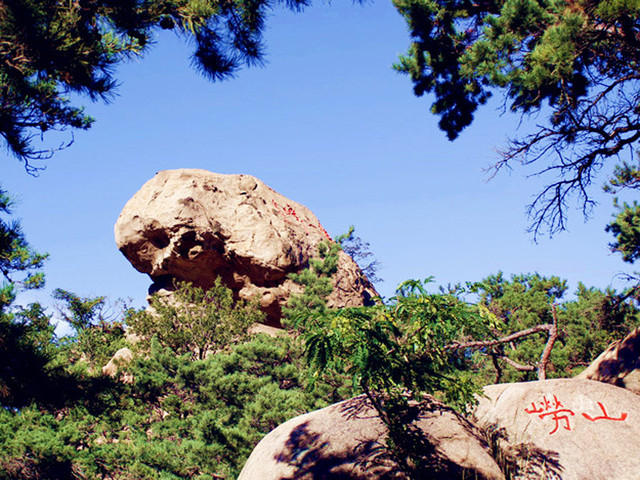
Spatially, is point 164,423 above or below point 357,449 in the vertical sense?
above

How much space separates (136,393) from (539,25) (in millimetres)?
9966

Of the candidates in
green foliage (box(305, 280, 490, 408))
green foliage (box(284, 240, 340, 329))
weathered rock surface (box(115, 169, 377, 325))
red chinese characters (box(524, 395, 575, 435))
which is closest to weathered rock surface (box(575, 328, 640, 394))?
red chinese characters (box(524, 395, 575, 435))

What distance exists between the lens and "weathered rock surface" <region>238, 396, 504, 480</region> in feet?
13.9

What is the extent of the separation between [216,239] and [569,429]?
16.2 metres

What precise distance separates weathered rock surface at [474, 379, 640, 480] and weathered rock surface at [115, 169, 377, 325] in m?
13.6

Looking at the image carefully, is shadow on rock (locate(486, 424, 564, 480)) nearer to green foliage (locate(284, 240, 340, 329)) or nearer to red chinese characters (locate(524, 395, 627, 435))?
red chinese characters (locate(524, 395, 627, 435))

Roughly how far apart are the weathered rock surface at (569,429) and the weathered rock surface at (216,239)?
534 inches

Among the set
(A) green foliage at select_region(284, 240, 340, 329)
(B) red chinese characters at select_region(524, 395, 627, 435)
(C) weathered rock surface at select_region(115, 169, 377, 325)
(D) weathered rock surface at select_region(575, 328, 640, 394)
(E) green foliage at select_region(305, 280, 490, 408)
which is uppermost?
(C) weathered rock surface at select_region(115, 169, 377, 325)

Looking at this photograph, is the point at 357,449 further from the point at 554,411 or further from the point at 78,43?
the point at 78,43

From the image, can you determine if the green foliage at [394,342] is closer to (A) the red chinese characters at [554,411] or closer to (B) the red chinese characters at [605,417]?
(A) the red chinese characters at [554,411]

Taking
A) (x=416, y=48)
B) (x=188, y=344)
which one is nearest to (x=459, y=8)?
(x=416, y=48)

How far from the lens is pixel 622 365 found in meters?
5.98

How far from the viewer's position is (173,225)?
18.7m

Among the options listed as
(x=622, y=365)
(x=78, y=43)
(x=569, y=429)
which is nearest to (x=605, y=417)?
(x=569, y=429)
